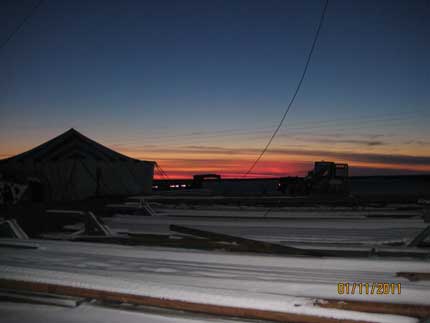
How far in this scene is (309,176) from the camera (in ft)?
65.3

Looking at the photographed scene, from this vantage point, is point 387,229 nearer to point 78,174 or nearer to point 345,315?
point 345,315

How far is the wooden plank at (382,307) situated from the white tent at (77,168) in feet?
50.7

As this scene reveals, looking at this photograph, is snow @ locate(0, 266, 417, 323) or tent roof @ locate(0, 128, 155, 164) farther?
tent roof @ locate(0, 128, 155, 164)

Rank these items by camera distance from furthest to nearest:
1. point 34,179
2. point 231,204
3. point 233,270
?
point 34,179 → point 231,204 → point 233,270

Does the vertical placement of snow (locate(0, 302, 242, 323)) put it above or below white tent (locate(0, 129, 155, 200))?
below

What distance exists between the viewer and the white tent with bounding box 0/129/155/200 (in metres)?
15.9

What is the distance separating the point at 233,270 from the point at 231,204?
8.22 m

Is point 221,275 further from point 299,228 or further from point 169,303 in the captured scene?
point 299,228

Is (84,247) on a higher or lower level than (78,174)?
lower

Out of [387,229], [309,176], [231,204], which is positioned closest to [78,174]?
[231,204]

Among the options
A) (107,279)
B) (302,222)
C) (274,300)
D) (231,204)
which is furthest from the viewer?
(231,204)

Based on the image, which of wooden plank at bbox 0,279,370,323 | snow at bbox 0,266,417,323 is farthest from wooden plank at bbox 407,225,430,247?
wooden plank at bbox 0,279,370,323
